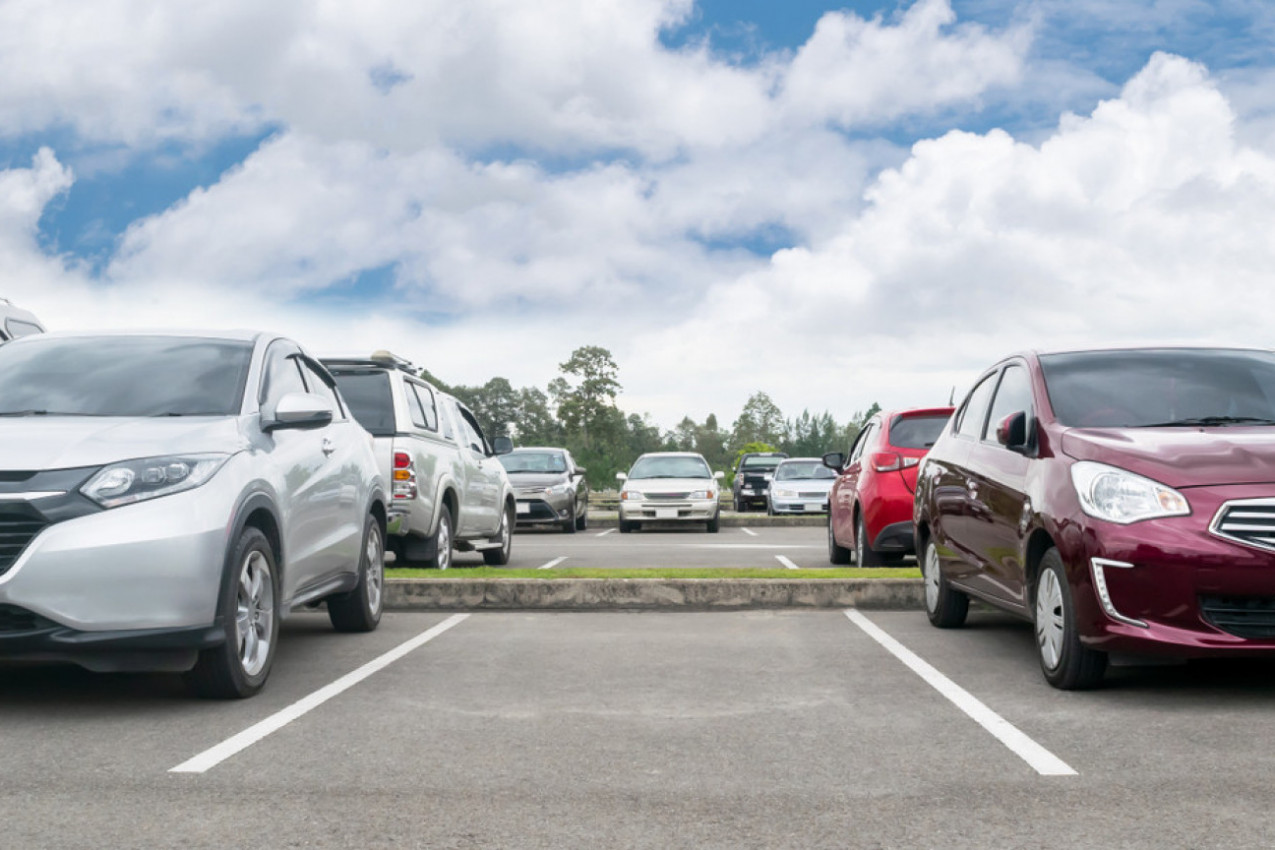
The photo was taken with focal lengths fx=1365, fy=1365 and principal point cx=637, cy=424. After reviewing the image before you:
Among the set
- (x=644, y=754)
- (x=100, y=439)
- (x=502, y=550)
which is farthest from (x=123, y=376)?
(x=502, y=550)

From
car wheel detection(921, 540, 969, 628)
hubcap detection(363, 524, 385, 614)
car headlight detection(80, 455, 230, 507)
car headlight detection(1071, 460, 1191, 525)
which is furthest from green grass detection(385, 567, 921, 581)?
car headlight detection(80, 455, 230, 507)

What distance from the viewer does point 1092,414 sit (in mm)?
6891

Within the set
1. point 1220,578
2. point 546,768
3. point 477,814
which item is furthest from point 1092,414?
point 477,814

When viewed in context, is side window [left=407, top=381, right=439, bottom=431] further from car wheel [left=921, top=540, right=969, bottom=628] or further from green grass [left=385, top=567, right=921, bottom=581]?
car wheel [left=921, top=540, right=969, bottom=628]

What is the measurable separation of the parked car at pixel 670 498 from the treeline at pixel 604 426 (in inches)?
813

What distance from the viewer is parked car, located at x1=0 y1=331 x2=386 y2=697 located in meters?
5.38

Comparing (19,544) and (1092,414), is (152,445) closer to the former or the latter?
(19,544)

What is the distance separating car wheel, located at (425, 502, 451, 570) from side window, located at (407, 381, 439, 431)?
76 cm

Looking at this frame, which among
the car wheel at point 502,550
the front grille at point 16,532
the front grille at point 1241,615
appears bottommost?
the car wheel at point 502,550

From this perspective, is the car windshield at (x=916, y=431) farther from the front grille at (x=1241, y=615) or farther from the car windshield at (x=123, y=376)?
the car windshield at (x=123, y=376)

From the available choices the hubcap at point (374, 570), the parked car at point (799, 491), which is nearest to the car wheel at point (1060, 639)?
the hubcap at point (374, 570)

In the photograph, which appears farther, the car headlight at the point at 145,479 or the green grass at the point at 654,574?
the green grass at the point at 654,574

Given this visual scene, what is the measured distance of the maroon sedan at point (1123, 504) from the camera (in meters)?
5.72

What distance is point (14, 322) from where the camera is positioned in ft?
36.8
